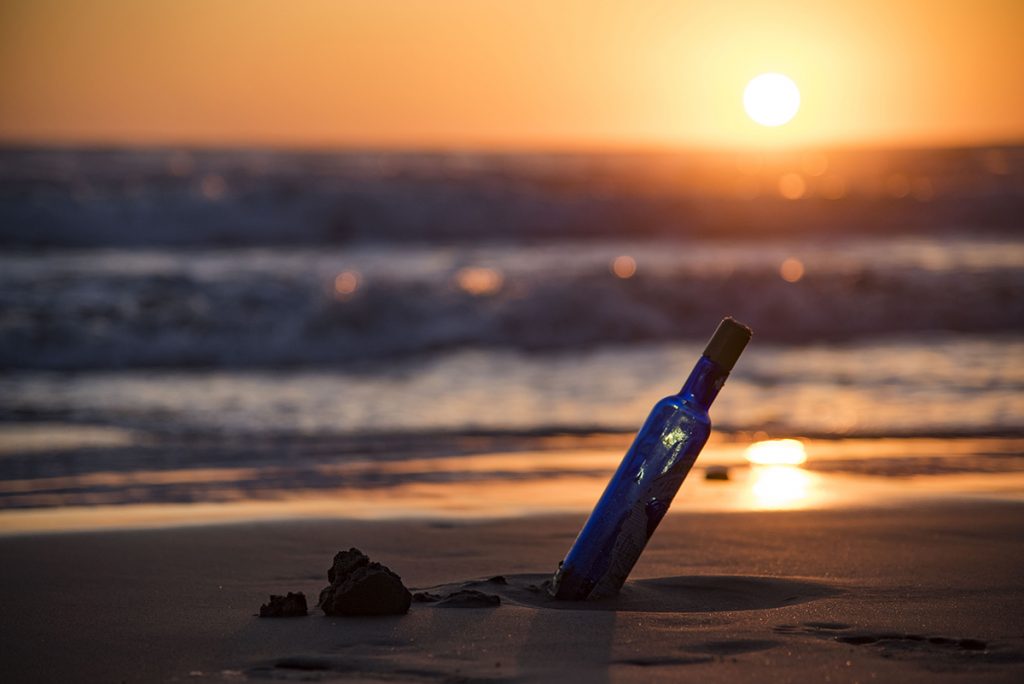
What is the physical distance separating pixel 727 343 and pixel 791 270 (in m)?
12.4

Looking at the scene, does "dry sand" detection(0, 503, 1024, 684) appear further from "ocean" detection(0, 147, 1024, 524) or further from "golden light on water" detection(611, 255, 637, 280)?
"golden light on water" detection(611, 255, 637, 280)

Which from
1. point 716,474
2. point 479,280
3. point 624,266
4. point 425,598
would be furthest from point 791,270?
point 425,598

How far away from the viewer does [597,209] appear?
2302 centimetres

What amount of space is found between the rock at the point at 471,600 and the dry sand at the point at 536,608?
0.10ft

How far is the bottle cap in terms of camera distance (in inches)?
97.4

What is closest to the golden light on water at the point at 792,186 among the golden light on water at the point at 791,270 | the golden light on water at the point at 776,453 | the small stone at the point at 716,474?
the golden light on water at the point at 791,270

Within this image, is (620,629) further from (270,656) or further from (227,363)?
(227,363)

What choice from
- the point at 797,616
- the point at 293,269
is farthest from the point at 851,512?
the point at 293,269

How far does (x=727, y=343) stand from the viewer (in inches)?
97.3

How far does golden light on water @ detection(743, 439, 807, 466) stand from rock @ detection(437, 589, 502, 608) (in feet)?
9.54

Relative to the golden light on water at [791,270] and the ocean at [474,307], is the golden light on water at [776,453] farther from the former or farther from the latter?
the golden light on water at [791,270]

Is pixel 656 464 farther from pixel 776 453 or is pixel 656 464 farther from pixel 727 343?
pixel 776 453

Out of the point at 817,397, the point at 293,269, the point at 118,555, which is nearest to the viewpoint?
the point at 118,555

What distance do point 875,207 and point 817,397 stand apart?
16931 mm
